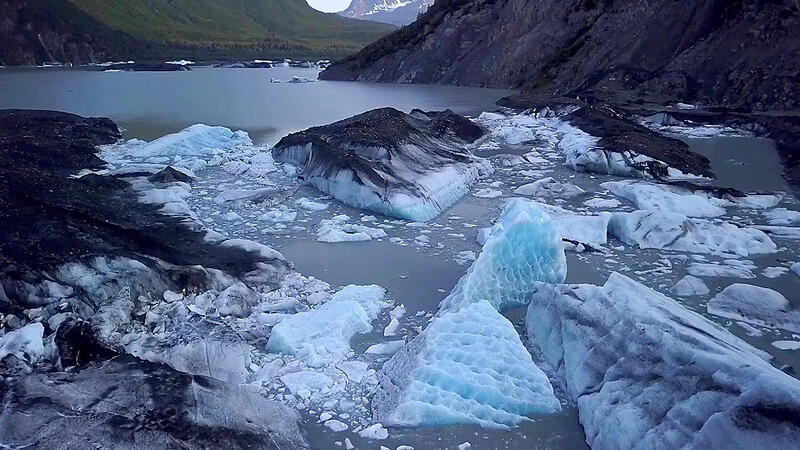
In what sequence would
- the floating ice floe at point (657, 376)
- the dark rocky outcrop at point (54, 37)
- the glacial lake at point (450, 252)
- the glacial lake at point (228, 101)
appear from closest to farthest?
the floating ice floe at point (657, 376), the glacial lake at point (450, 252), the glacial lake at point (228, 101), the dark rocky outcrop at point (54, 37)

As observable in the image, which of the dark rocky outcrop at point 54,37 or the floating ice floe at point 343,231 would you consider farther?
the dark rocky outcrop at point 54,37

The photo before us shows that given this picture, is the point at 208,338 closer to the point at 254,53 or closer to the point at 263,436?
the point at 263,436

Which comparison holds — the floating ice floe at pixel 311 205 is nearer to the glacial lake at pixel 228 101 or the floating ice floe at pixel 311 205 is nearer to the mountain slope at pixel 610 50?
the glacial lake at pixel 228 101

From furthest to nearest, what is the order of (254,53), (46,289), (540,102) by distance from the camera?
(254,53) → (540,102) → (46,289)

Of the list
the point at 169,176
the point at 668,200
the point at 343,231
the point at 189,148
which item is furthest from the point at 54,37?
the point at 668,200

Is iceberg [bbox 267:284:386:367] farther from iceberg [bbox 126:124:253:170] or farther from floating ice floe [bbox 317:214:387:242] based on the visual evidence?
iceberg [bbox 126:124:253:170]

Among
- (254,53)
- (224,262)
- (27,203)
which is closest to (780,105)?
(224,262)

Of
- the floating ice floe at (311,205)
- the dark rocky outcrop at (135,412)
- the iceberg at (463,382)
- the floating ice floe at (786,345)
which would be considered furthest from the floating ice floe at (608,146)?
the dark rocky outcrop at (135,412)
